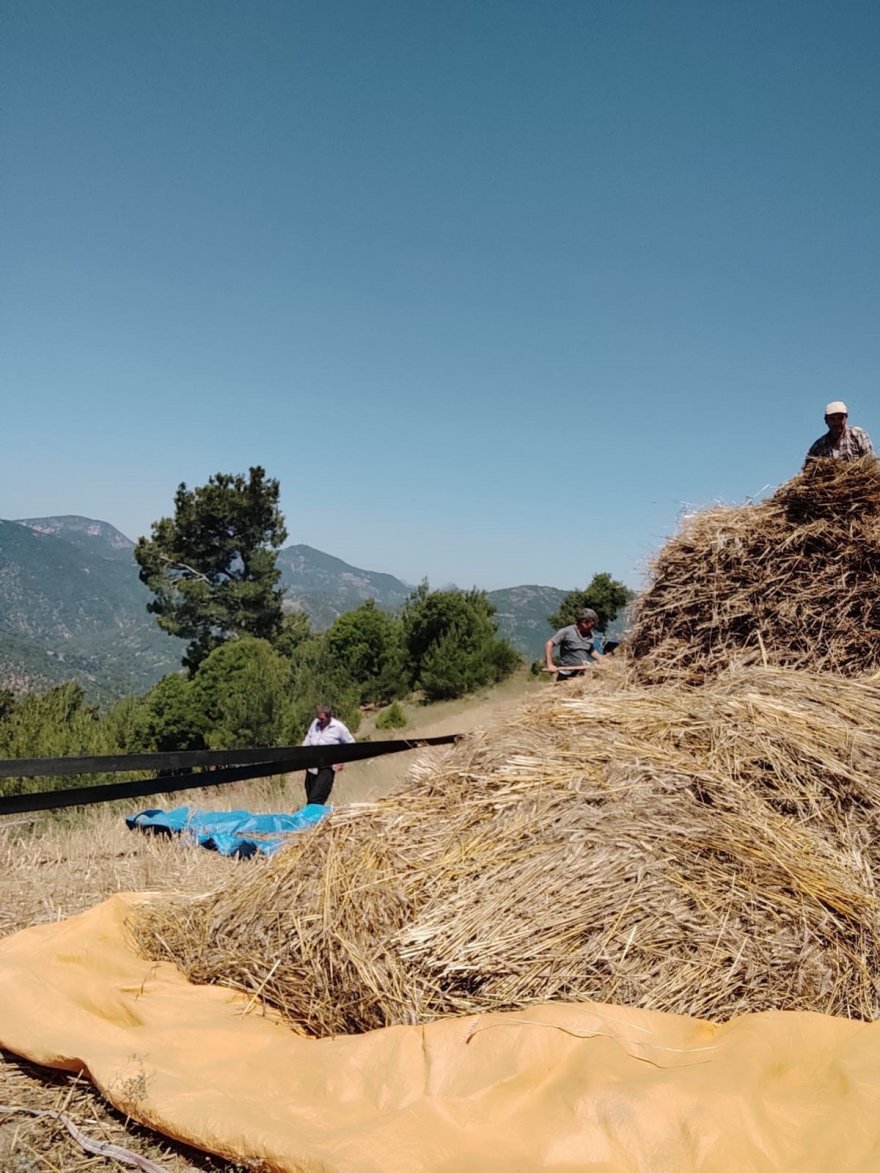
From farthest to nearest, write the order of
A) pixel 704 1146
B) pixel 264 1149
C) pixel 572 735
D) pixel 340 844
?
1. pixel 572 735
2. pixel 340 844
3. pixel 264 1149
4. pixel 704 1146

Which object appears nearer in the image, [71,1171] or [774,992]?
[71,1171]

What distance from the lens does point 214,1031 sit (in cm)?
274

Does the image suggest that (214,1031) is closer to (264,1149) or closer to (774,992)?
(264,1149)

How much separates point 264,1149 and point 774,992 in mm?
1604

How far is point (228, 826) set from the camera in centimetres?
689

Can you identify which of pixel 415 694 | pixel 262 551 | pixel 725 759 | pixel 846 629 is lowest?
pixel 415 694

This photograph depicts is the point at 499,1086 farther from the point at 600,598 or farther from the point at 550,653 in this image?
the point at 600,598

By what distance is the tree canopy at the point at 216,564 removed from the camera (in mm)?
51469

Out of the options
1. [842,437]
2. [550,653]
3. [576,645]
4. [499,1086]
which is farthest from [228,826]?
[842,437]

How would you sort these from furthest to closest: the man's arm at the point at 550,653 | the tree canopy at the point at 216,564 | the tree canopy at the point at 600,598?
1. the tree canopy at the point at 216,564
2. the tree canopy at the point at 600,598
3. the man's arm at the point at 550,653

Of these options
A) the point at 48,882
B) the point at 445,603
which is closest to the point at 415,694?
the point at 445,603

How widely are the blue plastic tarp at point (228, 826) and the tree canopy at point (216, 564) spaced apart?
43147mm

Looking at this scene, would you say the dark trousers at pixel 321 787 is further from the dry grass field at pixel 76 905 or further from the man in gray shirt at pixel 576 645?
the man in gray shirt at pixel 576 645

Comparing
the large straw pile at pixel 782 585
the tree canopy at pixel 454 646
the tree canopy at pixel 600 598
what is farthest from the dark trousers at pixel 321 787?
the tree canopy at pixel 600 598
